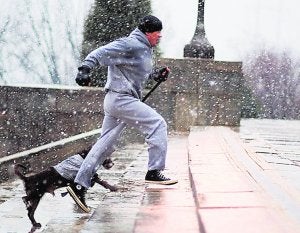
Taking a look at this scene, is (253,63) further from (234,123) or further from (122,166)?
(122,166)

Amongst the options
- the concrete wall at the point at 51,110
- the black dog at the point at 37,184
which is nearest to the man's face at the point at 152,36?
the black dog at the point at 37,184

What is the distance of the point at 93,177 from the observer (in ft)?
16.2

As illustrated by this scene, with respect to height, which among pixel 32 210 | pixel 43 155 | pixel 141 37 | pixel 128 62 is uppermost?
pixel 141 37

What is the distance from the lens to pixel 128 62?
15.6ft

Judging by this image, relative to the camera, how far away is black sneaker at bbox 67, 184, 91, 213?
4.68m

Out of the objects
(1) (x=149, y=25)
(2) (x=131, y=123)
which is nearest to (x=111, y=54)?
(1) (x=149, y=25)

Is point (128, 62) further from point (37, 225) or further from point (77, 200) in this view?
point (37, 225)

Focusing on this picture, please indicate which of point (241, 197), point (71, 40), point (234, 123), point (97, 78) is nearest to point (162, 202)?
point (241, 197)

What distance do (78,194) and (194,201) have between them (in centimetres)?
97

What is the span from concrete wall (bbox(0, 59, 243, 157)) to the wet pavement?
13.7 ft

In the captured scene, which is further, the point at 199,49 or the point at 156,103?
the point at 199,49

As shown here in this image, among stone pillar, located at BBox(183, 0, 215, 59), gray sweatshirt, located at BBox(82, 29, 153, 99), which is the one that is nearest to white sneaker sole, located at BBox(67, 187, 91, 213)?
gray sweatshirt, located at BBox(82, 29, 153, 99)

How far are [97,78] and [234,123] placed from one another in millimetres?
3906

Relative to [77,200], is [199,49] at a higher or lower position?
higher
